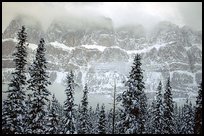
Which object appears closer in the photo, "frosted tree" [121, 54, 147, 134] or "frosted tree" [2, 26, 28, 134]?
"frosted tree" [2, 26, 28, 134]

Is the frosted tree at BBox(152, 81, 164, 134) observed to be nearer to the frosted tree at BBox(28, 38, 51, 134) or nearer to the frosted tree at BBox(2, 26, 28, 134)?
the frosted tree at BBox(28, 38, 51, 134)

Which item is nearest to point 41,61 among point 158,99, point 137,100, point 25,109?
point 25,109

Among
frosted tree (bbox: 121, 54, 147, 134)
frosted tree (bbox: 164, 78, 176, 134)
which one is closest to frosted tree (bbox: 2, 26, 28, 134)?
frosted tree (bbox: 121, 54, 147, 134)

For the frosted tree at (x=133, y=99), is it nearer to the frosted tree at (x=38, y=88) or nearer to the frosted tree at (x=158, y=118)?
the frosted tree at (x=38, y=88)

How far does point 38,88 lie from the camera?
3578 centimetres

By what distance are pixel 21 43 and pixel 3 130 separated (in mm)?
8414

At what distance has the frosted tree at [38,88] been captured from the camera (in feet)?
116

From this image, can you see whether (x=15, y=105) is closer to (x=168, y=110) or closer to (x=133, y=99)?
(x=133, y=99)

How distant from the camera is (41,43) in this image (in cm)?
3581

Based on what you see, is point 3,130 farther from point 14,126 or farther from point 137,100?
point 137,100

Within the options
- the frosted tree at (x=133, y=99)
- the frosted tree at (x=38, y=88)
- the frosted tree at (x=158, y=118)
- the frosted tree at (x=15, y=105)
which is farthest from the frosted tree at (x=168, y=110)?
the frosted tree at (x=15, y=105)

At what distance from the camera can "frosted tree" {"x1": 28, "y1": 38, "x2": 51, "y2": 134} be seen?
3541 centimetres

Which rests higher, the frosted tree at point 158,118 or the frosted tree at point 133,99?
the frosted tree at point 133,99

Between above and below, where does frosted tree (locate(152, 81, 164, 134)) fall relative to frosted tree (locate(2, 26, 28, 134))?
below
